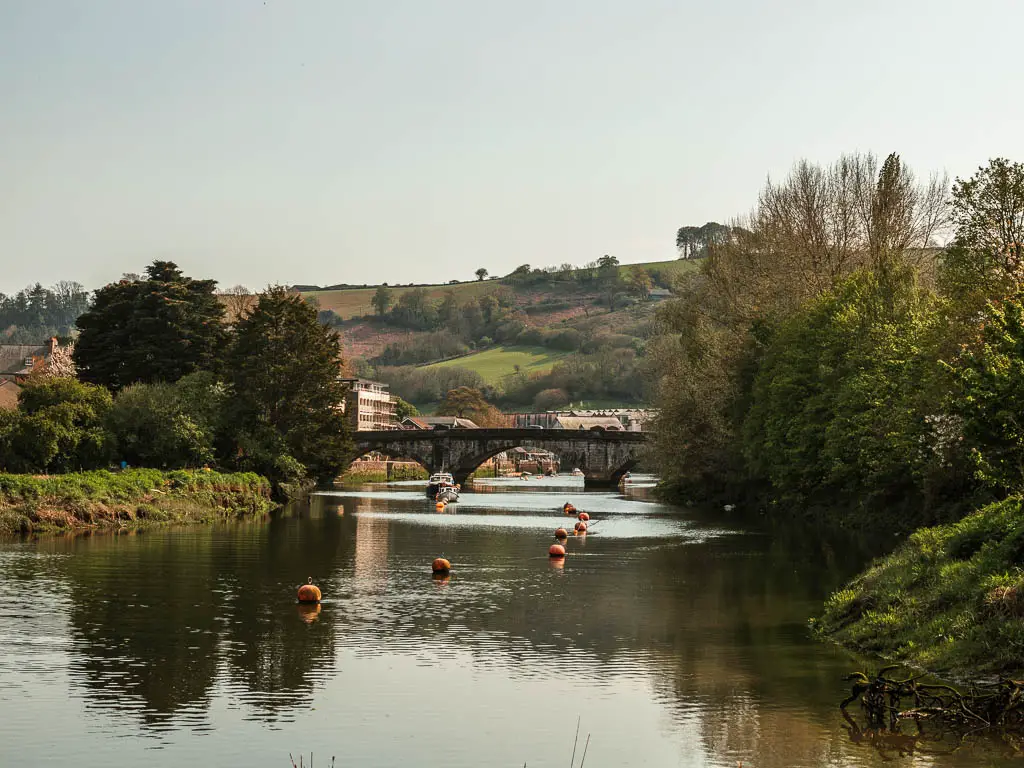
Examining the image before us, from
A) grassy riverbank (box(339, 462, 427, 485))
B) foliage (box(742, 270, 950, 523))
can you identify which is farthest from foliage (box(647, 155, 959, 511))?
grassy riverbank (box(339, 462, 427, 485))

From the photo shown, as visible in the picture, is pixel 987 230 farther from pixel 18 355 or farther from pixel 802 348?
pixel 18 355

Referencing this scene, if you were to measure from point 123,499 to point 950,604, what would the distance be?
49.9 metres

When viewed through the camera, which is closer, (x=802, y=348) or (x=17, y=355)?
(x=802, y=348)

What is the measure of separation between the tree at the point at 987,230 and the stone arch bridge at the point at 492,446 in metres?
91.1

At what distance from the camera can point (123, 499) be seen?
2670 inches

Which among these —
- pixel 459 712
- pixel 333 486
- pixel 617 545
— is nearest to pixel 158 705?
pixel 459 712

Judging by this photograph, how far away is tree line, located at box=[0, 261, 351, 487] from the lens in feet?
268

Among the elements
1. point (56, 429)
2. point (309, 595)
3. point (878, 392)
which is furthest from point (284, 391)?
point (309, 595)

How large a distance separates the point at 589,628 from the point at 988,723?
13363 millimetres

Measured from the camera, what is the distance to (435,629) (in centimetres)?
3219

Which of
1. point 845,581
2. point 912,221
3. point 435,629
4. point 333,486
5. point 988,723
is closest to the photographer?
point 988,723

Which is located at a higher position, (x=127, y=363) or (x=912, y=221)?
(x=912, y=221)

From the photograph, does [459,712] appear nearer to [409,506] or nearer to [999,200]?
[999,200]

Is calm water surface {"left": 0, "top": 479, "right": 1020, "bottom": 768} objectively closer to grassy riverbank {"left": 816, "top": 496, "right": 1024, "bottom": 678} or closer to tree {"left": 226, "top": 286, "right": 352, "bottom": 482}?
grassy riverbank {"left": 816, "top": 496, "right": 1024, "bottom": 678}
